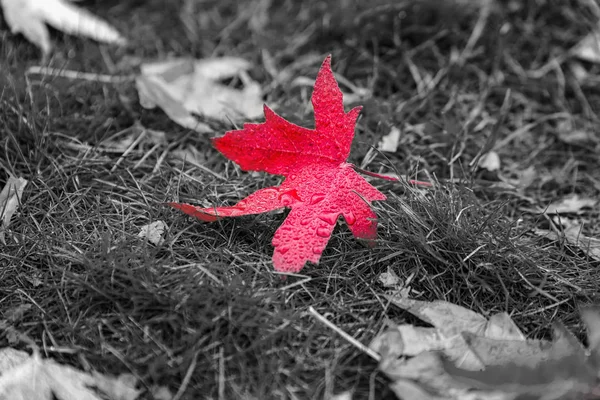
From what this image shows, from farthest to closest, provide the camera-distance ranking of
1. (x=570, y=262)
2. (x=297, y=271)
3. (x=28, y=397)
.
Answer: (x=570, y=262), (x=297, y=271), (x=28, y=397)

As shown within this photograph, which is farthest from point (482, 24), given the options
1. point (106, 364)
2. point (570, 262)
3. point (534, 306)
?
point (106, 364)

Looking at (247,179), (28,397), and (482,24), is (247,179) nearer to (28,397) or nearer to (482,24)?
(28,397)

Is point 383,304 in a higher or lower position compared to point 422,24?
lower

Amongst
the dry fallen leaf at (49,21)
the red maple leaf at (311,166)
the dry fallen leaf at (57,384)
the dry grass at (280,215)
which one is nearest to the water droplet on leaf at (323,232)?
the red maple leaf at (311,166)

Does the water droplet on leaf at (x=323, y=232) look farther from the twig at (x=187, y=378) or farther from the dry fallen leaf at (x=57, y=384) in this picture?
the dry fallen leaf at (x=57, y=384)

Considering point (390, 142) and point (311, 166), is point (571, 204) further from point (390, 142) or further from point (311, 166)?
point (311, 166)

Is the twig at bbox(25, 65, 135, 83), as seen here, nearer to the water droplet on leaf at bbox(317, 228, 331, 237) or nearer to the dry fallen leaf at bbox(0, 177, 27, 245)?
the dry fallen leaf at bbox(0, 177, 27, 245)

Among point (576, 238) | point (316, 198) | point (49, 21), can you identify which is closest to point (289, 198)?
point (316, 198)
